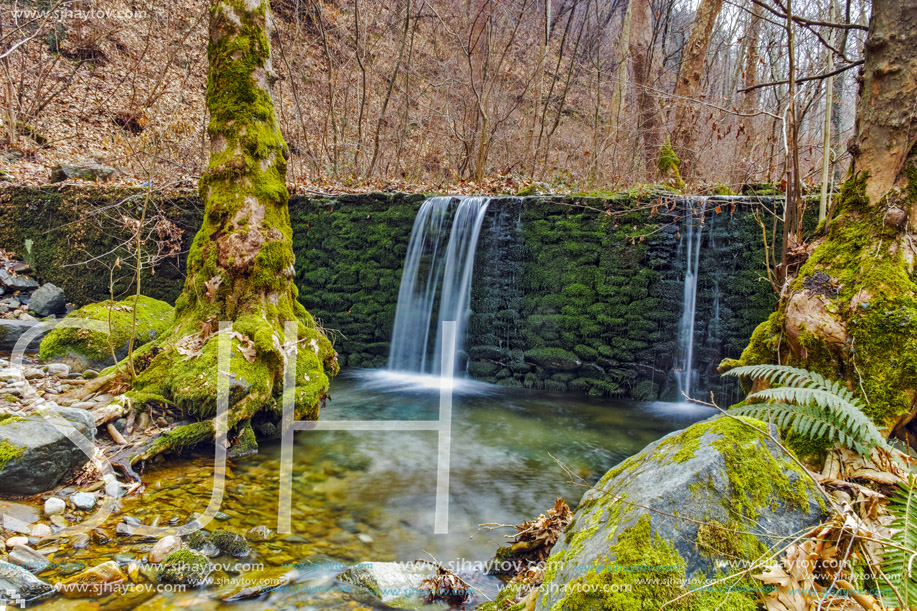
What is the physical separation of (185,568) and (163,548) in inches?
8.2

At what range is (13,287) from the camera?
25.4ft

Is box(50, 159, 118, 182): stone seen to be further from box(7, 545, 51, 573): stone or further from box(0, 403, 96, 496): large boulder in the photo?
box(7, 545, 51, 573): stone

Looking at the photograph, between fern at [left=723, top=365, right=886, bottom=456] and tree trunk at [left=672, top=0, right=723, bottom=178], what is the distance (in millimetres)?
7318

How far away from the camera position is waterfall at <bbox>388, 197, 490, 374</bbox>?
693 cm

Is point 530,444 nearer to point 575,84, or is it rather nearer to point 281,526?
point 281,526

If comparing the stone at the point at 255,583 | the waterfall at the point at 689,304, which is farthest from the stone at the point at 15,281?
the waterfall at the point at 689,304

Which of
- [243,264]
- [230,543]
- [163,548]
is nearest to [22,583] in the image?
[163,548]

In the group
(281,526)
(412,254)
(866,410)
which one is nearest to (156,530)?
(281,526)

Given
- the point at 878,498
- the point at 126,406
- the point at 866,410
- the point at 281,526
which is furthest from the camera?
the point at 126,406

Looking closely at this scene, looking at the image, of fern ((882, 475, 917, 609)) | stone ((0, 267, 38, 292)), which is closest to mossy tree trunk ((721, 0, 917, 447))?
fern ((882, 475, 917, 609))

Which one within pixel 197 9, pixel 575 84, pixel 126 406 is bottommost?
pixel 126 406

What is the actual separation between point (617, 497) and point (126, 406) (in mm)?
3579

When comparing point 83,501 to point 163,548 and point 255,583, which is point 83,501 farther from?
point 255,583

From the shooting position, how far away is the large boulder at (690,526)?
1367mm
